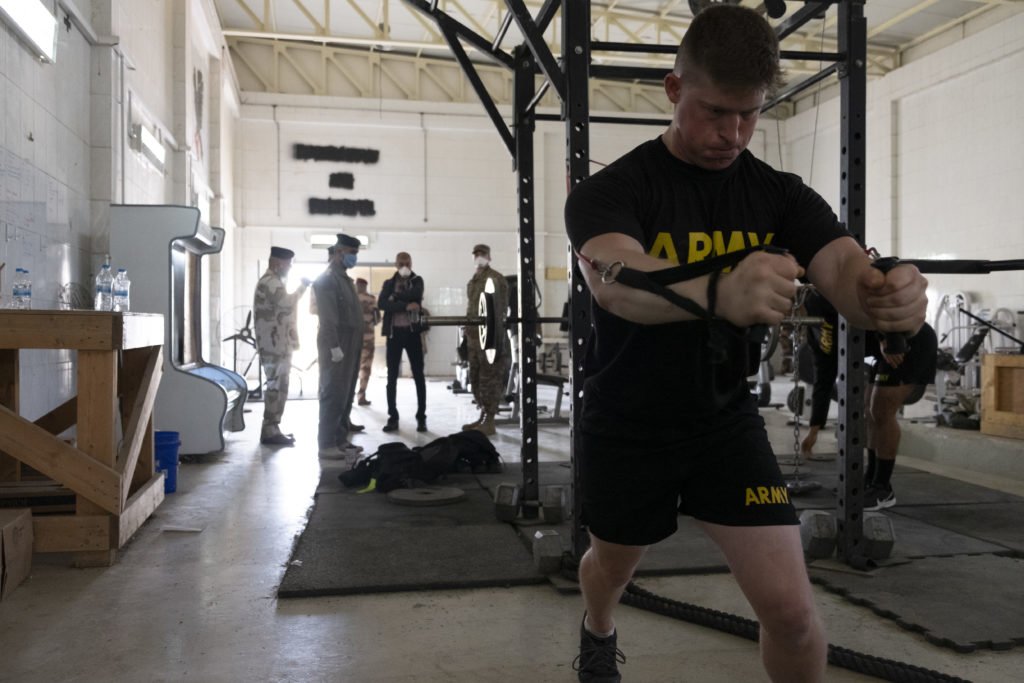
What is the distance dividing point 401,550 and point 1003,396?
4790mm

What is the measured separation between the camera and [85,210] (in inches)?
193

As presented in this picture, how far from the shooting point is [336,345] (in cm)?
572

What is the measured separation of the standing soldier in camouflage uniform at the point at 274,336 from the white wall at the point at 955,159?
7.72m

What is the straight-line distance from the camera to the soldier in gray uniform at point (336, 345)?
18.7 ft

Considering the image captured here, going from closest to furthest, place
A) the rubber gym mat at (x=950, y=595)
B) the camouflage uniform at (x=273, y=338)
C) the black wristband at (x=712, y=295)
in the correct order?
1. the black wristband at (x=712, y=295)
2. the rubber gym mat at (x=950, y=595)
3. the camouflage uniform at (x=273, y=338)

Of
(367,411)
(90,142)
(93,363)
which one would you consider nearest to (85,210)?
(90,142)

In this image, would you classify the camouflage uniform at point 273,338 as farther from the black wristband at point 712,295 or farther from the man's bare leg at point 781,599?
the black wristband at point 712,295

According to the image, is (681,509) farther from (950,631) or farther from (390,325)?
(390,325)

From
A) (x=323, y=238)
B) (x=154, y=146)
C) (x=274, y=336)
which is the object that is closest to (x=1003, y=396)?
(x=274, y=336)

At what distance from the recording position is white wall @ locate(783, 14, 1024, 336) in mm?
10469

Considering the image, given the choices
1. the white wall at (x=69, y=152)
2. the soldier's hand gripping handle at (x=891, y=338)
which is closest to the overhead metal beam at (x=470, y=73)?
the white wall at (x=69, y=152)

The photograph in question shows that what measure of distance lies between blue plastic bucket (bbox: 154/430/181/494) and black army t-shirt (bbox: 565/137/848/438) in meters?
3.51

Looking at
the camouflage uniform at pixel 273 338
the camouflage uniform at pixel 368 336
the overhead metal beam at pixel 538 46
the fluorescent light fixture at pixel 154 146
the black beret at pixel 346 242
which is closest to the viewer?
the overhead metal beam at pixel 538 46

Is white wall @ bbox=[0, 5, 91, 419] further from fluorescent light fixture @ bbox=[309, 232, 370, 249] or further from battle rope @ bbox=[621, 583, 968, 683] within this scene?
fluorescent light fixture @ bbox=[309, 232, 370, 249]
